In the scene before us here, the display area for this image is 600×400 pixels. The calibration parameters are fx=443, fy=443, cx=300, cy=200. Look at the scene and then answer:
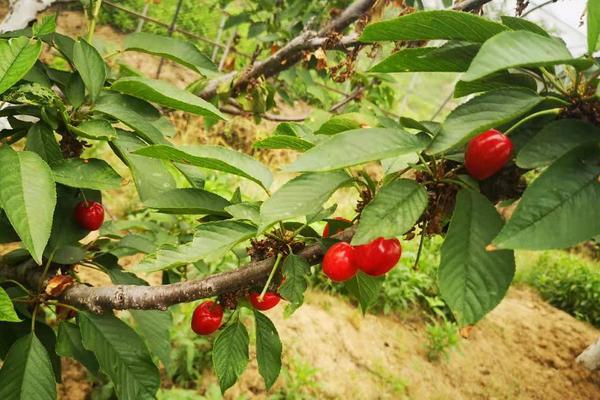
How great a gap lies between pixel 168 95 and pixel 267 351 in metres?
0.53

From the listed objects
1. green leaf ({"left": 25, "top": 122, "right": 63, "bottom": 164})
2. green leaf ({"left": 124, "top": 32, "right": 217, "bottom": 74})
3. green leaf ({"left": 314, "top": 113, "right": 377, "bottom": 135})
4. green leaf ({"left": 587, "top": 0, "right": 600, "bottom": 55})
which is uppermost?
green leaf ({"left": 587, "top": 0, "right": 600, "bottom": 55})

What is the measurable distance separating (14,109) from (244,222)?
1.71 feet

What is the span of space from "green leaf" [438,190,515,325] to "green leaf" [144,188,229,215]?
0.40 m

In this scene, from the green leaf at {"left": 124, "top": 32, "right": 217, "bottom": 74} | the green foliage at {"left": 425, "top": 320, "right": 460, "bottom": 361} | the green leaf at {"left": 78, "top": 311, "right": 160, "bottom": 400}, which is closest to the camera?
the green leaf at {"left": 78, "top": 311, "right": 160, "bottom": 400}

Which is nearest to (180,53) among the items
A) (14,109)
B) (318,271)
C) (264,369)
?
(14,109)

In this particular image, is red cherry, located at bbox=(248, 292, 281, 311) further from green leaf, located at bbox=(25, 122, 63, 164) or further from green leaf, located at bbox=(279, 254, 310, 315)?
green leaf, located at bbox=(25, 122, 63, 164)

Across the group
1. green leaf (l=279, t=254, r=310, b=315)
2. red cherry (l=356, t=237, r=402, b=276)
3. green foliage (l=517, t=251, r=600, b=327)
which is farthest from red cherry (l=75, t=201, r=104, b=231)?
green foliage (l=517, t=251, r=600, b=327)

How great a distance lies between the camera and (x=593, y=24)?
0.50m

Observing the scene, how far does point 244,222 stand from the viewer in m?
0.71

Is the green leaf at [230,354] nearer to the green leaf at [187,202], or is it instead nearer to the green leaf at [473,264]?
the green leaf at [187,202]

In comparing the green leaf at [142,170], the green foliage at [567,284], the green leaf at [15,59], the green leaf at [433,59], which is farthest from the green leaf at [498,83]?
the green foliage at [567,284]

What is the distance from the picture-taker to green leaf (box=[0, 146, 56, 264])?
64cm

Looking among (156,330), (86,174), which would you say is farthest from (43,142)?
(156,330)

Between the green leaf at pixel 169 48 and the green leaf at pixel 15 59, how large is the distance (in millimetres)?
354
